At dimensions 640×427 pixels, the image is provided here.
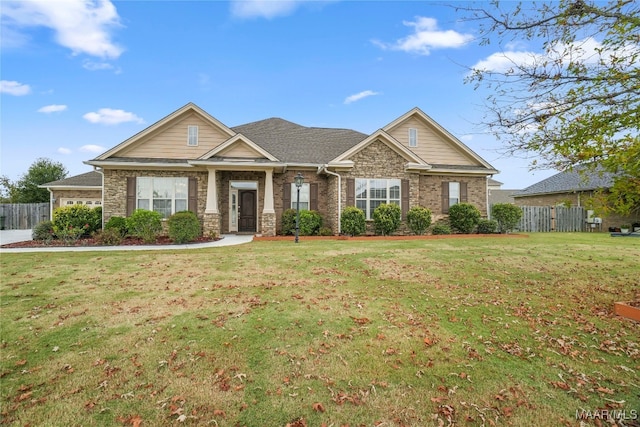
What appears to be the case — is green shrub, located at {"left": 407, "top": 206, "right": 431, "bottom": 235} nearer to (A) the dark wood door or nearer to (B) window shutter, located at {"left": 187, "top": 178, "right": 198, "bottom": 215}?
(A) the dark wood door

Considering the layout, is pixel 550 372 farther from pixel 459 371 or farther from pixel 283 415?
pixel 283 415

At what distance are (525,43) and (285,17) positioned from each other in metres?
10.7

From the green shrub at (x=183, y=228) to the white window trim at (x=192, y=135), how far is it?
4.46 meters

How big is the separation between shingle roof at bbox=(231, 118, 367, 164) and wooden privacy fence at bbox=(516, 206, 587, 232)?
12.2 meters

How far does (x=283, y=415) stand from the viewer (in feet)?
7.88

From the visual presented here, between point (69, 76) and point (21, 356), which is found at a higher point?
point (69, 76)

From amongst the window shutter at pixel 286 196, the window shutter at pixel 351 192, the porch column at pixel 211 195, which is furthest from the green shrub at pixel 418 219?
the porch column at pixel 211 195

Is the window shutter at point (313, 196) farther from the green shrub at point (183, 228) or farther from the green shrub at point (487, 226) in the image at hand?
the green shrub at point (487, 226)

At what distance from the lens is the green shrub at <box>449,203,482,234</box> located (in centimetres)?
1553

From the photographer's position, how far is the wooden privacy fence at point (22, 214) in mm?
23734

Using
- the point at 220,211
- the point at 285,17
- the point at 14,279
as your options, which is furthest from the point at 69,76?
the point at 14,279

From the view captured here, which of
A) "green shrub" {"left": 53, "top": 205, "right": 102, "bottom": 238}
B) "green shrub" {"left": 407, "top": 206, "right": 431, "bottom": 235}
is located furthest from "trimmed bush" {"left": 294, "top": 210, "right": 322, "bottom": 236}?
"green shrub" {"left": 53, "top": 205, "right": 102, "bottom": 238}

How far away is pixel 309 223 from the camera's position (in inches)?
567

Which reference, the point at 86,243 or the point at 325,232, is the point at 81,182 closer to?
the point at 86,243
